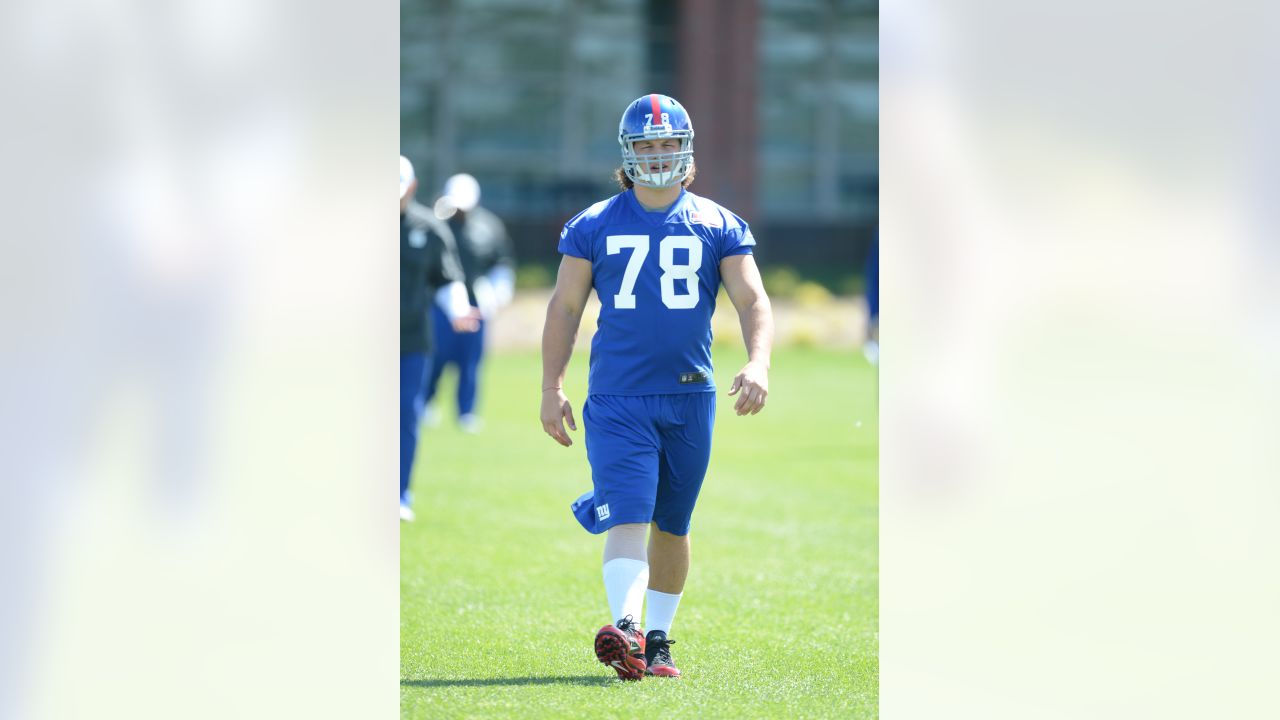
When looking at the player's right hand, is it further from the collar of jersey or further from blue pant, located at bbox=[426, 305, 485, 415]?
blue pant, located at bbox=[426, 305, 485, 415]

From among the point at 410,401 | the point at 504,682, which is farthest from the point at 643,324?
the point at 410,401

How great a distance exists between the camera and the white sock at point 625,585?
5.26 metres

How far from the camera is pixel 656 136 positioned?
527 cm

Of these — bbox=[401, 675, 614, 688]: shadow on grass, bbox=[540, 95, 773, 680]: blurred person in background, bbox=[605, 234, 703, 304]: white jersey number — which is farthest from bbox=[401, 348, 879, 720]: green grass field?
bbox=[605, 234, 703, 304]: white jersey number

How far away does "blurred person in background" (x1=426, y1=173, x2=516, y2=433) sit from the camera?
13781 millimetres

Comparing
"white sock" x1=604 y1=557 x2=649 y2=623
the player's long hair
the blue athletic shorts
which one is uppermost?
the player's long hair

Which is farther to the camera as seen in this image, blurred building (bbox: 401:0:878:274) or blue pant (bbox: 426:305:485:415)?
blurred building (bbox: 401:0:878:274)

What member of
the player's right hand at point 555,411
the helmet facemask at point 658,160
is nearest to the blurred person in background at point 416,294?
the player's right hand at point 555,411

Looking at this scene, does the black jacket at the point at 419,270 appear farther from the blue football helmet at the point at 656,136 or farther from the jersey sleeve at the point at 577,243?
the blue football helmet at the point at 656,136

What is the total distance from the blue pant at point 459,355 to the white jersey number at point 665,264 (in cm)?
779

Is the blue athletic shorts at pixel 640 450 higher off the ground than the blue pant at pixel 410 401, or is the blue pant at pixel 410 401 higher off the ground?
the blue athletic shorts at pixel 640 450

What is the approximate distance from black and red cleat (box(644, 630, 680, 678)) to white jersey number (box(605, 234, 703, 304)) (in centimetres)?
116
